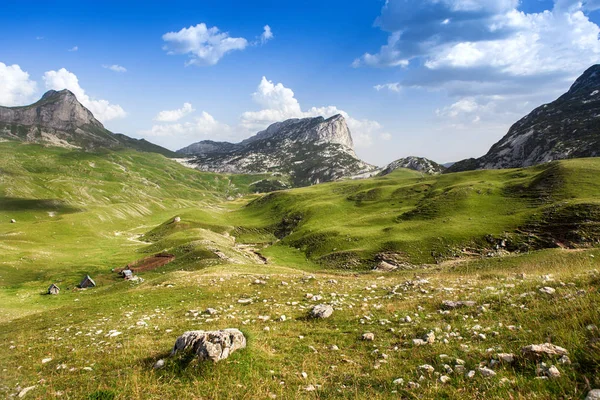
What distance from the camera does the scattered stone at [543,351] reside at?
7.46 m

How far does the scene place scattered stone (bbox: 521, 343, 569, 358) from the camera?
7.46 meters

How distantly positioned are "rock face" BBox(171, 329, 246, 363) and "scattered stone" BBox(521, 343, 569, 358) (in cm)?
920

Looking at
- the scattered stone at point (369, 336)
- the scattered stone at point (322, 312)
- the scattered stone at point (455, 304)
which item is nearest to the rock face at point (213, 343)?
the scattered stone at point (369, 336)

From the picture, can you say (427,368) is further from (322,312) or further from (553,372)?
(322,312)

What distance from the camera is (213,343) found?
36.4ft

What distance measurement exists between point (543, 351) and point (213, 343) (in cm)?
1013

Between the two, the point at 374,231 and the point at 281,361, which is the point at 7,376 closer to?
the point at 281,361

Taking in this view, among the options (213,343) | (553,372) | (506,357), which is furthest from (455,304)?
(213,343)

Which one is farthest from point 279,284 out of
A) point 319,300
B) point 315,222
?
point 315,222

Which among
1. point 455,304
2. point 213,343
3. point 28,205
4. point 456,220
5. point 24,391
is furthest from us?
point 28,205

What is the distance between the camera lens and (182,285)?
31234 millimetres

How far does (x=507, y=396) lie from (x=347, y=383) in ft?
14.0

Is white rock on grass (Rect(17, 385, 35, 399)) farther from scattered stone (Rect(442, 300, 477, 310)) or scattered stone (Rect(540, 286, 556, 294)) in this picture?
scattered stone (Rect(540, 286, 556, 294))

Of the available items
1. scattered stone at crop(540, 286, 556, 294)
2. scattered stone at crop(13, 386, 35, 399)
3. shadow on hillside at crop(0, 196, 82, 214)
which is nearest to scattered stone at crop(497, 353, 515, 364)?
scattered stone at crop(540, 286, 556, 294)
